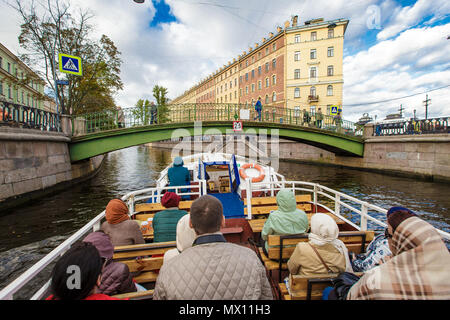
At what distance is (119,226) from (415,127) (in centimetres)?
1855

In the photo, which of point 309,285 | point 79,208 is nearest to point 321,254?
point 309,285

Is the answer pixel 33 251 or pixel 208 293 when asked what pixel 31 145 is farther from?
pixel 208 293

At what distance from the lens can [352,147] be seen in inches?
720

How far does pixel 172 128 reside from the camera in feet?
45.5

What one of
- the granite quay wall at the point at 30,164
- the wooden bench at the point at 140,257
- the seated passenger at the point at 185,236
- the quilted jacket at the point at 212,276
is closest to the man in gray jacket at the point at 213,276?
the quilted jacket at the point at 212,276

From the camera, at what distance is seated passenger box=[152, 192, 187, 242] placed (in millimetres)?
3201

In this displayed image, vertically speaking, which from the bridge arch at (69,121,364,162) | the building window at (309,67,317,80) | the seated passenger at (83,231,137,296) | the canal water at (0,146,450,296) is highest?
the building window at (309,67,317,80)

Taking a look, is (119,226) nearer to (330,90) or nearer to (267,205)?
(267,205)

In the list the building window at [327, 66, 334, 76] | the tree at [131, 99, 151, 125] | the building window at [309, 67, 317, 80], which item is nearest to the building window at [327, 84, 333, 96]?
the building window at [327, 66, 334, 76]

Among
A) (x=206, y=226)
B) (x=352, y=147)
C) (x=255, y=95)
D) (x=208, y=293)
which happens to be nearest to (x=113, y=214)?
(x=206, y=226)

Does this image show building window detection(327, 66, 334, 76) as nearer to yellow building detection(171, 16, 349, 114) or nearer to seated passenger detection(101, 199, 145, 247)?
yellow building detection(171, 16, 349, 114)

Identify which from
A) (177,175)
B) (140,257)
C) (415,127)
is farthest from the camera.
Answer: (415,127)

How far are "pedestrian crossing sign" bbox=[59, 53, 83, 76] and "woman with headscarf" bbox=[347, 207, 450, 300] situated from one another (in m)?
12.1

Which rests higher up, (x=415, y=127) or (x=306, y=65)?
(x=306, y=65)
